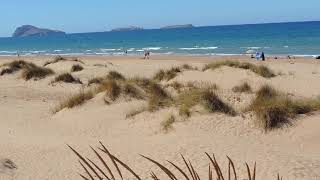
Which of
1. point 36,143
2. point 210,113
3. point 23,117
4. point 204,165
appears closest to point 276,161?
point 204,165

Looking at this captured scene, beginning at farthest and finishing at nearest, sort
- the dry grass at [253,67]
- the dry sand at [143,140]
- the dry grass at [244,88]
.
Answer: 1. the dry grass at [253,67]
2. the dry grass at [244,88]
3. the dry sand at [143,140]

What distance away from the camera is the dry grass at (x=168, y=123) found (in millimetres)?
10750

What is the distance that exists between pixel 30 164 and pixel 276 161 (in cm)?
351

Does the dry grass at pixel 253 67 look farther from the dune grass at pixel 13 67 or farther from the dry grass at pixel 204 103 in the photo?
the dry grass at pixel 204 103

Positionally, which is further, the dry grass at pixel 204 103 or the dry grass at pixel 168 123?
the dry grass at pixel 204 103

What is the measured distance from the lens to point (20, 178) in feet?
26.7

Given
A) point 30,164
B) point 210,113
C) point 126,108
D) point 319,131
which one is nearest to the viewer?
point 30,164

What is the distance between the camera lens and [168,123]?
10.9 metres

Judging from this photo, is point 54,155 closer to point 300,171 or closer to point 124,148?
point 124,148

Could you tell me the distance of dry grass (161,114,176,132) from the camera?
10750 mm

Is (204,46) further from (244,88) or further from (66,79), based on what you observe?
(244,88)

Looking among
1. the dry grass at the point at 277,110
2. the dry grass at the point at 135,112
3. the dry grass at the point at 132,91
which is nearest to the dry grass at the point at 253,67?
the dry grass at the point at 132,91

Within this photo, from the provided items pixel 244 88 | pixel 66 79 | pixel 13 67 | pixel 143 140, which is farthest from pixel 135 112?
pixel 13 67

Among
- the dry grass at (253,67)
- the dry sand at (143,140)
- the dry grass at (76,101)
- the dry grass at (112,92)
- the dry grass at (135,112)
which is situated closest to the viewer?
the dry sand at (143,140)
